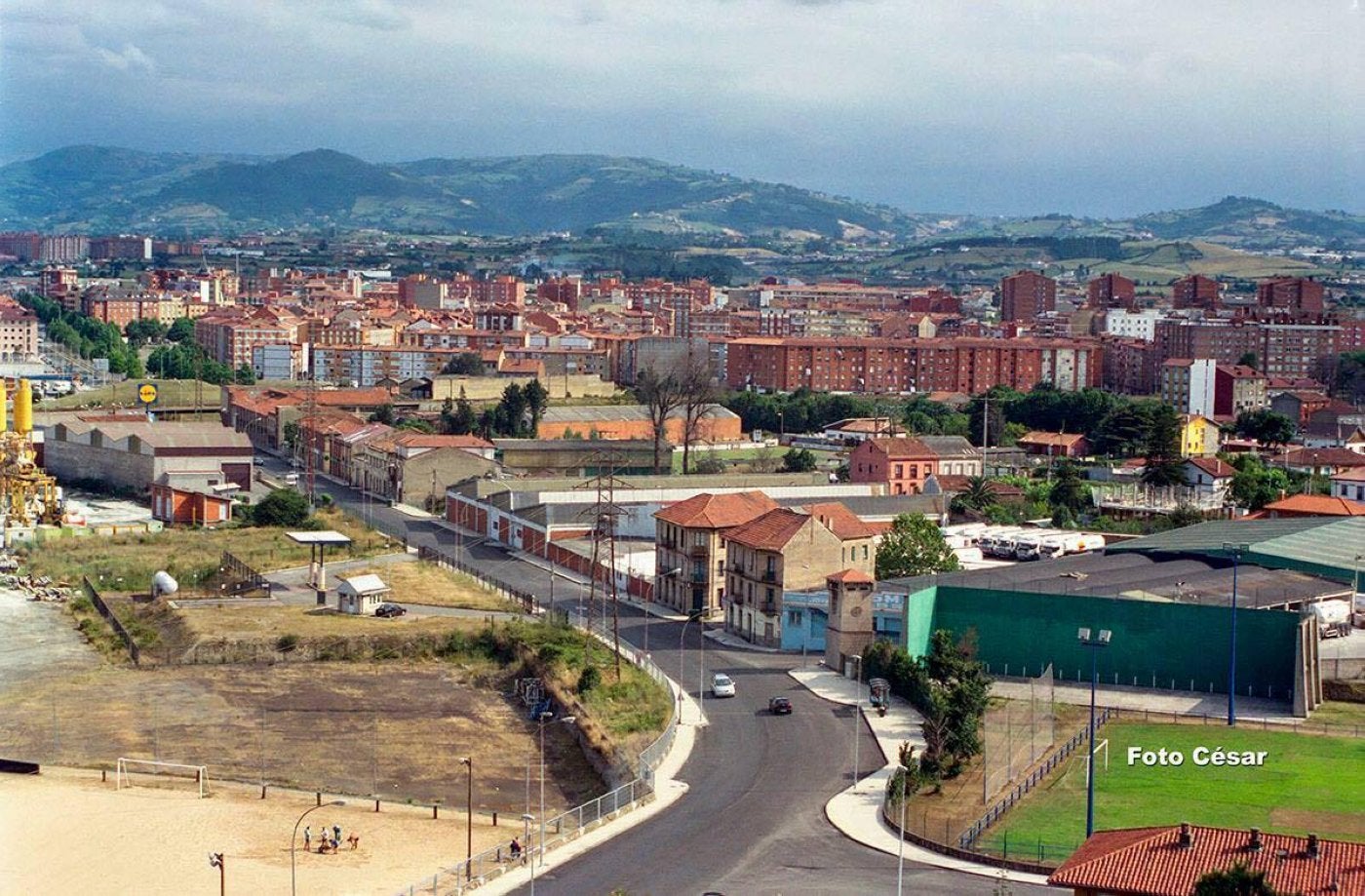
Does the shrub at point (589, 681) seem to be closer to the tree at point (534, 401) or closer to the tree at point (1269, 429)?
the tree at point (534, 401)

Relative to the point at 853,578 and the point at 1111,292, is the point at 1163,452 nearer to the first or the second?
the point at 853,578

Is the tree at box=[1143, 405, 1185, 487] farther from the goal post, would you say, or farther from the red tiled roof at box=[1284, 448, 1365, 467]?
the goal post

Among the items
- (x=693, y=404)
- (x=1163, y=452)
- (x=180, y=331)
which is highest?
(x=180, y=331)

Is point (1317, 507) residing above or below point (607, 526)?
above

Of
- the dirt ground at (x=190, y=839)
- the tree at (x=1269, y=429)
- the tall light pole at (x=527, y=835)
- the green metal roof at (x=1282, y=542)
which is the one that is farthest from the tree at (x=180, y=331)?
the tall light pole at (x=527, y=835)

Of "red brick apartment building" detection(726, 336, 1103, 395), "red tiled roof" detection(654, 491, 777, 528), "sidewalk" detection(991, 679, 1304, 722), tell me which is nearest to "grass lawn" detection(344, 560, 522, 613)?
"red tiled roof" detection(654, 491, 777, 528)

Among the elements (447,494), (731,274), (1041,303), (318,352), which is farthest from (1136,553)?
(731,274)

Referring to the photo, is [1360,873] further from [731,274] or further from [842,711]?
[731,274]

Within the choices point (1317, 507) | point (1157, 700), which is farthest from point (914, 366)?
point (1157, 700)
